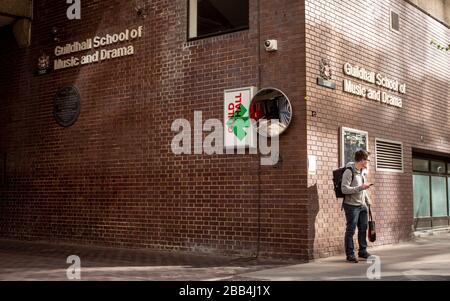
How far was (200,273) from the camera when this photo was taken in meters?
8.16

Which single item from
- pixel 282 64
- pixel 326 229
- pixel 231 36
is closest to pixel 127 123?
pixel 231 36

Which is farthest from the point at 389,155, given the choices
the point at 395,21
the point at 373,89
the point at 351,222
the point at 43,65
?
the point at 43,65

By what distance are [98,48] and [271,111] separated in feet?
15.2

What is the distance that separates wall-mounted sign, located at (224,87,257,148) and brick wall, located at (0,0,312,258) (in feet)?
0.56

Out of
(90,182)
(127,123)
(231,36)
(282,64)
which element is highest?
(231,36)

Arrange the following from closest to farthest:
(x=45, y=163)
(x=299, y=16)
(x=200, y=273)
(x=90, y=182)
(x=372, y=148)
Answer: (x=200, y=273), (x=299, y=16), (x=372, y=148), (x=90, y=182), (x=45, y=163)

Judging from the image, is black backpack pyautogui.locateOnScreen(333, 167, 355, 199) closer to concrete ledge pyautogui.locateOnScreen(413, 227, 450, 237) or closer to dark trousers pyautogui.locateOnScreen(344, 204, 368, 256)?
dark trousers pyautogui.locateOnScreen(344, 204, 368, 256)

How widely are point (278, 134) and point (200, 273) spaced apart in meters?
2.80

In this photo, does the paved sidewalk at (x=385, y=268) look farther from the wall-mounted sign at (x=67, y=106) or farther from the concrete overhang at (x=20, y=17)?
the concrete overhang at (x=20, y=17)

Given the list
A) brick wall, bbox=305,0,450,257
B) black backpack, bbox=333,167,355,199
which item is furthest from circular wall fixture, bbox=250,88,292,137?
black backpack, bbox=333,167,355,199

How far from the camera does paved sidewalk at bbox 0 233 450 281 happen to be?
774 centimetres

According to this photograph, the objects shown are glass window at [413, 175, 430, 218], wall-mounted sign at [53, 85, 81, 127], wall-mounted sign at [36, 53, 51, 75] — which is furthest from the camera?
glass window at [413, 175, 430, 218]

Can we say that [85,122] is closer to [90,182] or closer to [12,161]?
[90,182]
